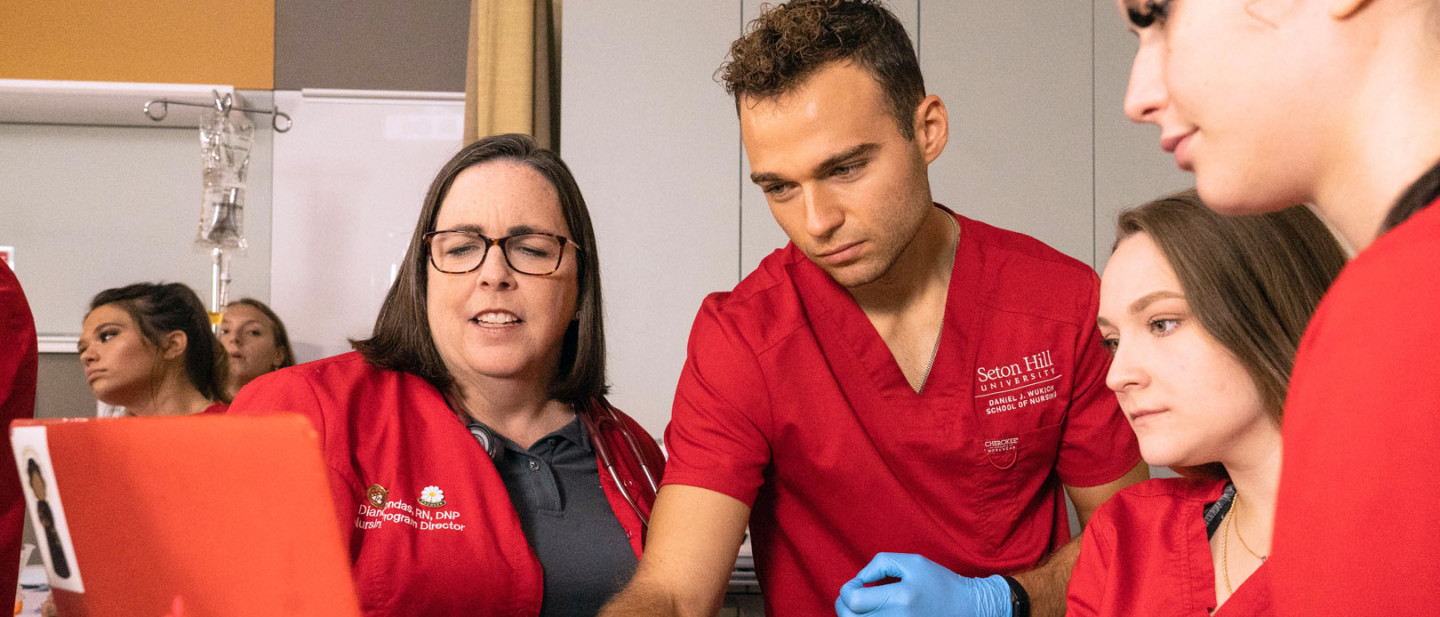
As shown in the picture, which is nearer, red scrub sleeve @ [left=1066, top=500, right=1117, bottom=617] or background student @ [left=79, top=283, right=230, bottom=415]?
red scrub sleeve @ [left=1066, top=500, right=1117, bottom=617]

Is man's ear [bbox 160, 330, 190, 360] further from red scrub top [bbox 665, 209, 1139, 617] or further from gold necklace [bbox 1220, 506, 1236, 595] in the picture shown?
gold necklace [bbox 1220, 506, 1236, 595]

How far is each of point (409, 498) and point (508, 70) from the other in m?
2.18

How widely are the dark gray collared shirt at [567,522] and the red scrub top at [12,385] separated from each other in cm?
54

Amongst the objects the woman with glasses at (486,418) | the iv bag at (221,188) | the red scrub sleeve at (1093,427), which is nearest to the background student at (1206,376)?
the red scrub sleeve at (1093,427)

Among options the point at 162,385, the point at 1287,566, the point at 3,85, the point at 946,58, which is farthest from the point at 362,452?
the point at 3,85

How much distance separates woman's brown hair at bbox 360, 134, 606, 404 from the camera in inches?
56.1

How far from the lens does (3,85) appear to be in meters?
2.96

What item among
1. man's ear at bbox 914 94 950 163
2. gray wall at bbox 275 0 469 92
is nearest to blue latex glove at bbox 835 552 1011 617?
man's ear at bbox 914 94 950 163

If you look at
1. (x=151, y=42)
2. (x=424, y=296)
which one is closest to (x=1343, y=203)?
(x=424, y=296)

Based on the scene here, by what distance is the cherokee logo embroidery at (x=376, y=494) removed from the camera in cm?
122

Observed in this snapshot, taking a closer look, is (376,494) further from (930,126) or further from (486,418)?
(930,126)

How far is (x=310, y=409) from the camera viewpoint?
1238mm

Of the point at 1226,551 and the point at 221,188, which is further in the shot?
the point at 221,188

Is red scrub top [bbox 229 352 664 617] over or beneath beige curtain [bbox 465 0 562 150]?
beneath
